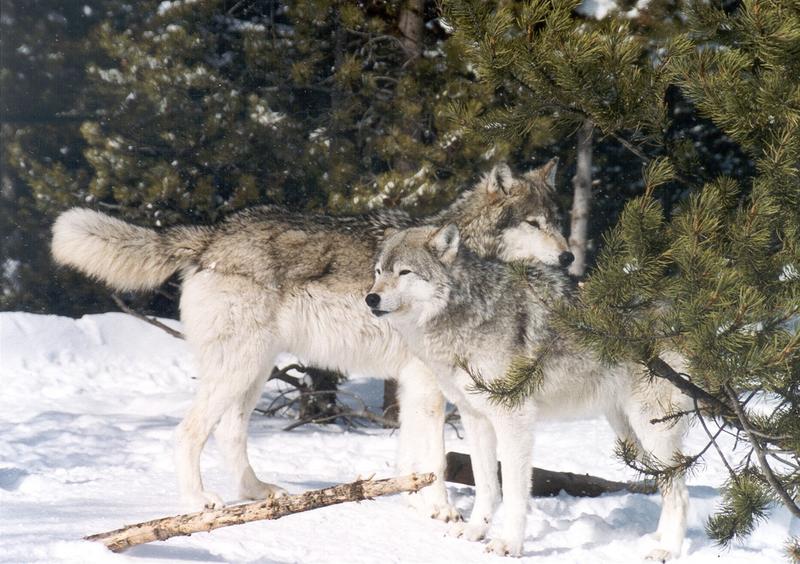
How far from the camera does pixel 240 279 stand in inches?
207

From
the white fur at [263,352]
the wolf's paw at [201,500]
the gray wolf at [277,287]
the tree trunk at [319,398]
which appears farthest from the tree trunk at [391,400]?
the wolf's paw at [201,500]

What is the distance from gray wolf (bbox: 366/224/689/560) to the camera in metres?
4.43

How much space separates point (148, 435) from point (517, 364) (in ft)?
14.7

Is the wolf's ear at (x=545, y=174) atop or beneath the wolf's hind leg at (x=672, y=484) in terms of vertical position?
atop

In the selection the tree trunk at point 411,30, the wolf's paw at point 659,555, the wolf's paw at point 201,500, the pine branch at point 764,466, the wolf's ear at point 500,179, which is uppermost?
the tree trunk at point 411,30

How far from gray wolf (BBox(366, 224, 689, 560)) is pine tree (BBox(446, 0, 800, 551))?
610mm

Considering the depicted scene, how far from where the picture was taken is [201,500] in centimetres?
489

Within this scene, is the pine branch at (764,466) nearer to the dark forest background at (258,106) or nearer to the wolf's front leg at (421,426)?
the wolf's front leg at (421,426)

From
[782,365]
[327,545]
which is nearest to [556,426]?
[327,545]

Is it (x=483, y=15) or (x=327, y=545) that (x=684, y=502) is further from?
(x=483, y=15)

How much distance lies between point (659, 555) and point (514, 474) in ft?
2.89

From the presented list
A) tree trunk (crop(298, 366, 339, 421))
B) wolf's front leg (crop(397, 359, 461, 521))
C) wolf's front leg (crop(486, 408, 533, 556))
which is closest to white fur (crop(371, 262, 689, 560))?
wolf's front leg (crop(486, 408, 533, 556))

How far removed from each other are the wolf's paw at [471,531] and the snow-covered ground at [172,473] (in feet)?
0.19

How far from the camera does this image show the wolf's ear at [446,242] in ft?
15.4
